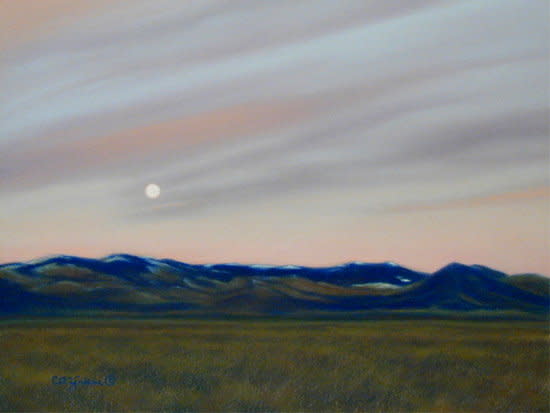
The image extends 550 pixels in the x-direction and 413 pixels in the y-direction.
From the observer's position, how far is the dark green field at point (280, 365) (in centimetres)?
461

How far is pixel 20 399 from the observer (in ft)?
15.4

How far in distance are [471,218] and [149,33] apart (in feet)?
8.62

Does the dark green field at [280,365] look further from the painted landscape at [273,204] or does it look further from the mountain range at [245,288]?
the mountain range at [245,288]

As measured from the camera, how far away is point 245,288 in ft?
16.3

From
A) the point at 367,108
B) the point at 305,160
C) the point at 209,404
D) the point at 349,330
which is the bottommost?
the point at 209,404

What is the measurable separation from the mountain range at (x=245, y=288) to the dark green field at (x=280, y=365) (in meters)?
0.13

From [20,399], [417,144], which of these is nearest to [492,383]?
[417,144]

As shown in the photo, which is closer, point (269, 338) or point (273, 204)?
point (269, 338)

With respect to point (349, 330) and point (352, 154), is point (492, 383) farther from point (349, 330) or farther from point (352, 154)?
point (352, 154)
